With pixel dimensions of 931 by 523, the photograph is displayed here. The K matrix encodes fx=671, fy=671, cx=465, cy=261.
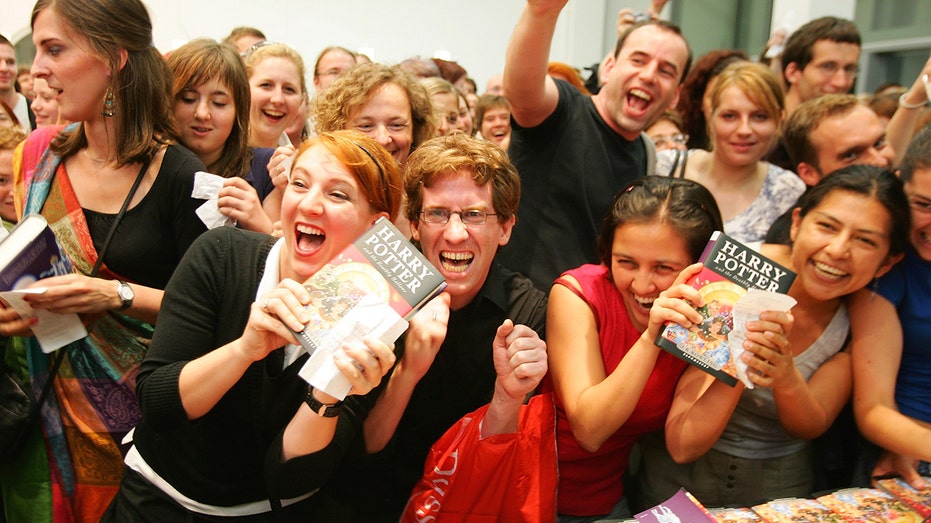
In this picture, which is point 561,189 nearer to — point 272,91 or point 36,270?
point 272,91

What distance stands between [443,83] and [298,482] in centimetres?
292

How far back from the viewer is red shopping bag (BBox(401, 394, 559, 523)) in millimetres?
1725

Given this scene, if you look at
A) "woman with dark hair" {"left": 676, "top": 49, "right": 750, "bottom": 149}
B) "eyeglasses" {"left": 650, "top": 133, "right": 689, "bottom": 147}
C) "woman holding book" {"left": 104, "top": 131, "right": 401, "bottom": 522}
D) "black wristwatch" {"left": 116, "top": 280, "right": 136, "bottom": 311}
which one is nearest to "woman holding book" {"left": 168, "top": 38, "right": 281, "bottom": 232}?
"black wristwatch" {"left": 116, "top": 280, "right": 136, "bottom": 311}

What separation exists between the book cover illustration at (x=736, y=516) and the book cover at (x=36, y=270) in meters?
1.73

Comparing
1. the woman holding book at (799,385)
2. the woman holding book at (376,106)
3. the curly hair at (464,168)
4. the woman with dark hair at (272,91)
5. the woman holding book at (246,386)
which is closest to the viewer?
the woman holding book at (246,386)

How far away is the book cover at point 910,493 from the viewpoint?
1.68 metres

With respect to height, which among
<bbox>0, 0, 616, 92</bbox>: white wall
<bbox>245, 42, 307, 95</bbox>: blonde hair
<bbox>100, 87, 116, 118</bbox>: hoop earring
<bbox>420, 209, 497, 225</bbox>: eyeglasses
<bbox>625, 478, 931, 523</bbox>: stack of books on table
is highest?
<bbox>0, 0, 616, 92</bbox>: white wall

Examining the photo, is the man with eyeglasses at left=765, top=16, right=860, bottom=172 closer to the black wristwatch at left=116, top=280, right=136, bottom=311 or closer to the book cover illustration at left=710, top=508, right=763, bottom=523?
the book cover illustration at left=710, top=508, right=763, bottom=523

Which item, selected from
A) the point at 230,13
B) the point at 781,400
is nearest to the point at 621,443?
the point at 781,400

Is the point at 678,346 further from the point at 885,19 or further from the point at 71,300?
the point at 885,19

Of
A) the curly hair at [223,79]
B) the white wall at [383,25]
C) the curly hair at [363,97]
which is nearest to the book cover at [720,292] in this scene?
the curly hair at [363,97]

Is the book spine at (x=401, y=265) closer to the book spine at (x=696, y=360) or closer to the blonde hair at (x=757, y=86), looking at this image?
the book spine at (x=696, y=360)

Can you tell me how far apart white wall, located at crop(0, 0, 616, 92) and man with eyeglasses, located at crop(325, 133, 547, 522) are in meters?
6.10

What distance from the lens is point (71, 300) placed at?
1.79 metres
